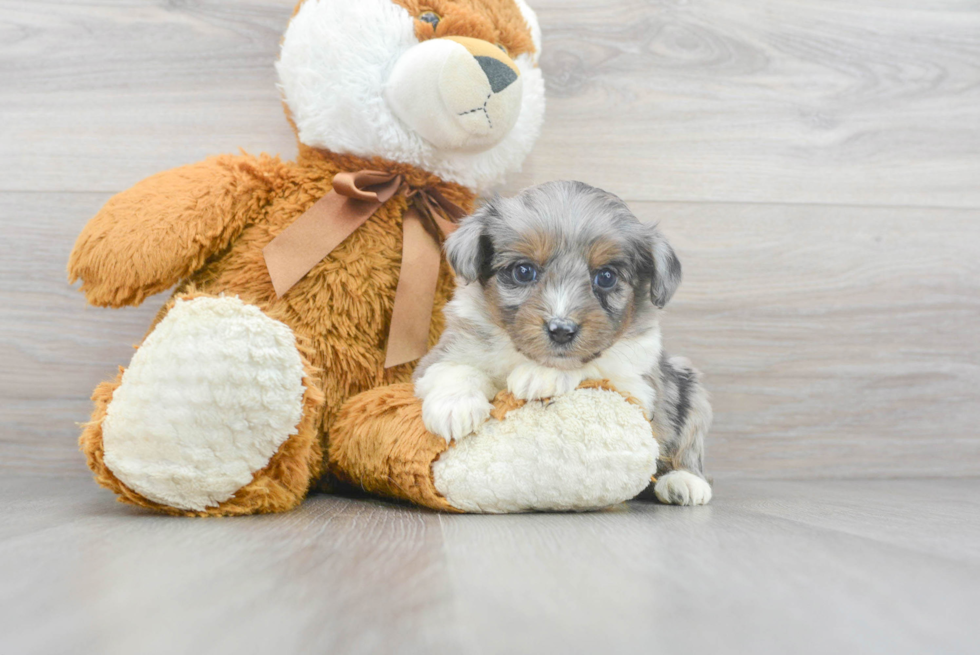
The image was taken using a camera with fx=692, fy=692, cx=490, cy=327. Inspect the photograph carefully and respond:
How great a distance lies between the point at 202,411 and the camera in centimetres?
118

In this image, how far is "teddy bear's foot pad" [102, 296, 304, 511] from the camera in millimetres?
1181

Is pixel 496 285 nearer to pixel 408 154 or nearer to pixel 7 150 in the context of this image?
pixel 408 154

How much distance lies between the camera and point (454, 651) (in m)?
0.68

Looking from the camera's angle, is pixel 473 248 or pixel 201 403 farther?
pixel 473 248

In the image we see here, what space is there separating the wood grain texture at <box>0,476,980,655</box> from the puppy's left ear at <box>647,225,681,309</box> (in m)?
0.44

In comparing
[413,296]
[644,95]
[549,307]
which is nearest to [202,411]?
[413,296]

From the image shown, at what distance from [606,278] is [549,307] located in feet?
0.55

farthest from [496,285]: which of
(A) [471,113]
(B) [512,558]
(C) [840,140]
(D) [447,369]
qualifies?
(C) [840,140]

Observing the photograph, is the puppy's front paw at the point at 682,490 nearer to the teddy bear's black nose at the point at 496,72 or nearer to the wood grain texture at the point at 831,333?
the wood grain texture at the point at 831,333

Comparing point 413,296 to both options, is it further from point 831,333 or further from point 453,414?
point 831,333

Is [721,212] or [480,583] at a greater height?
[721,212]

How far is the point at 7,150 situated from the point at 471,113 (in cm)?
128

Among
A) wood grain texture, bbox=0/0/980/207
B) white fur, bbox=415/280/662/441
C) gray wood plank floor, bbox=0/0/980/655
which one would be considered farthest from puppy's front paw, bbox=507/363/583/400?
wood grain texture, bbox=0/0/980/207

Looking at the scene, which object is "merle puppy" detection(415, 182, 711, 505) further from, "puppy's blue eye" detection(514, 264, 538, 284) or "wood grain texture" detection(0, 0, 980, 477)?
"wood grain texture" detection(0, 0, 980, 477)
